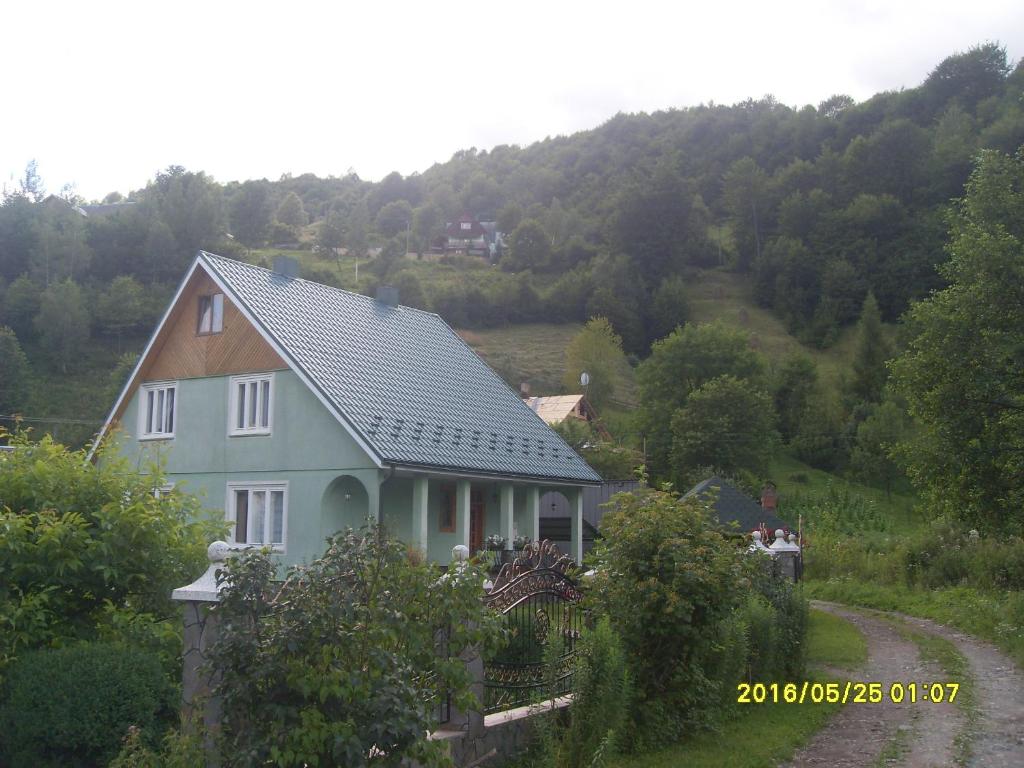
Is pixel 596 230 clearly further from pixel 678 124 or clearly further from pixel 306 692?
pixel 306 692

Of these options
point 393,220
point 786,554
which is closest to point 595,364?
point 786,554

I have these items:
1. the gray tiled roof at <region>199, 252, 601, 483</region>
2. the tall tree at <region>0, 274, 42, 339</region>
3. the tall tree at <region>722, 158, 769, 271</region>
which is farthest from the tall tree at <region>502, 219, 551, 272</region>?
the gray tiled roof at <region>199, 252, 601, 483</region>

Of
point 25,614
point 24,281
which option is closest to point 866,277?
point 24,281

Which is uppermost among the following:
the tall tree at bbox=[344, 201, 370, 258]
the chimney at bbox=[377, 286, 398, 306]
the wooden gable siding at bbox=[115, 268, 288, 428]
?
the tall tree at bbox=[344, 201, 370, 258]

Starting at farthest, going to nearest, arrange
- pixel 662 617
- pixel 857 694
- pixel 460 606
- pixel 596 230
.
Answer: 1. pixel 596 230
2. pixel 857 694
3. pixel 662 617
4. pixel 460 606

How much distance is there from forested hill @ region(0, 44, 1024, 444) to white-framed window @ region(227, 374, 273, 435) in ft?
155

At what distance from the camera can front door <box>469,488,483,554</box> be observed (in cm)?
2666

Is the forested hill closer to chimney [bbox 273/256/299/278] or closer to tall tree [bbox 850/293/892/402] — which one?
tall tree [bbox 850/293/892/402]

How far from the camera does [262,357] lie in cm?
2458

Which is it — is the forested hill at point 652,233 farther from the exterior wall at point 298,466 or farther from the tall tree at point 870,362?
the exterior wall at point 298,466

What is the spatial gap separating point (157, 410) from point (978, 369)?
20324 millimetres

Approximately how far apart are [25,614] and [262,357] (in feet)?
55.3

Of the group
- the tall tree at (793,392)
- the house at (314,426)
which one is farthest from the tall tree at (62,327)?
the tall tree at (793,392)

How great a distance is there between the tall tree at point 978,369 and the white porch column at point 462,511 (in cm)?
1050
